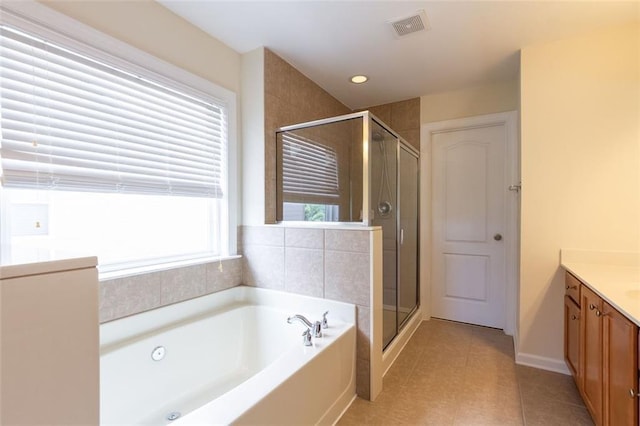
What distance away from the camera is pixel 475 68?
8.29ft

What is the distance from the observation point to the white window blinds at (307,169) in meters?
2.37

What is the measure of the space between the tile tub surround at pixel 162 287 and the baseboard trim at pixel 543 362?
225 cm

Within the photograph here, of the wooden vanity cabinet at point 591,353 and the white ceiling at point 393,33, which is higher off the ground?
the white ceiling at point 393,33

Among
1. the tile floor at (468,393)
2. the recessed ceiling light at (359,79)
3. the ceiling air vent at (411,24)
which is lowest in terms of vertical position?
the tile floor at (468,393)

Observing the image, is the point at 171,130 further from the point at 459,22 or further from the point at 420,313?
the point at 420,313

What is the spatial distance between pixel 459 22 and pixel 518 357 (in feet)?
8.08

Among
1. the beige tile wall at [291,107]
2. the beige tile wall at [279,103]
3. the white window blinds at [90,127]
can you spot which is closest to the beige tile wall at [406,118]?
the beige tile wall at [291,107]

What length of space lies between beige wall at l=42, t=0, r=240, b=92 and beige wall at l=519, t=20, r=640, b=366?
2.26 metres

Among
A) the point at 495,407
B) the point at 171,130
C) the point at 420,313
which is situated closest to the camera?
the point at 495,407

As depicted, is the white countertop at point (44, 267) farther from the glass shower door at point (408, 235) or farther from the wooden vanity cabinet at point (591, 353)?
the glass shower door at point (408, 235)

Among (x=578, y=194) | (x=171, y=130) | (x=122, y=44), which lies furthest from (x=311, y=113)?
(x=578, y=194)


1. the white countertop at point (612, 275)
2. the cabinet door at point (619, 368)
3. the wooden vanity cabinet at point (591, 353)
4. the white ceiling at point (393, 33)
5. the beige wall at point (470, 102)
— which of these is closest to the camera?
the cabinet door at point (619, 368)

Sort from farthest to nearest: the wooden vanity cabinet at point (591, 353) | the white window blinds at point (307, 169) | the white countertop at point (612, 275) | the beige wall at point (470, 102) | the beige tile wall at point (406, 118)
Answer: the beige tile wall at point (406, 118) → the beige wall at point (470, 102) → the white window blinds at point (307, 169) → the wooden vanity cabinet at point (591, 353) → the white countertop at point (612, 275)

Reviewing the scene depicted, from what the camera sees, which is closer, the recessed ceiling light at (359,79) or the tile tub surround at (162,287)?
the tile tub surround at (162,287)
